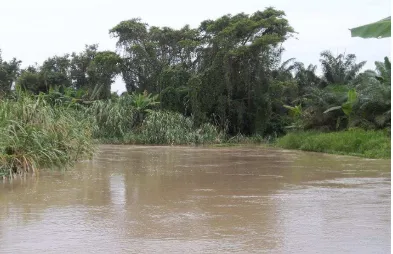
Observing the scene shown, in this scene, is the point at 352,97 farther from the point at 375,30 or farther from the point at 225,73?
the point at 375,30

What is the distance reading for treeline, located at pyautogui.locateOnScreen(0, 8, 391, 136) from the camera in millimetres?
27953

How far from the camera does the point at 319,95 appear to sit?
73.9 ft

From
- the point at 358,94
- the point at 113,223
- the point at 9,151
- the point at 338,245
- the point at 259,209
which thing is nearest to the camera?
the point at 338,245

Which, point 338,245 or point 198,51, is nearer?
point 338,245

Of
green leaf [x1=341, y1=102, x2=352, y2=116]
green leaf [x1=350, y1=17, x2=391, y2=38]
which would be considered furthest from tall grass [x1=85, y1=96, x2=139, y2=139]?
green leaf [x1=350, y1=17, x2=391, y2=38]

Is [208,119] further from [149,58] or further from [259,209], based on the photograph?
[259,209]

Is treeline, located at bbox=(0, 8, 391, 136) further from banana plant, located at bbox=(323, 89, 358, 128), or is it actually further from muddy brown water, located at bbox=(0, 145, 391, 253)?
muddy brown water, located at bbox=(0, 145, 391, 253)

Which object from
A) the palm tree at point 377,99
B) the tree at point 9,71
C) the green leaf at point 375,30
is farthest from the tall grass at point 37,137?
the tree at point 9,71

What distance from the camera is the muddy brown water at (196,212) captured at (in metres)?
5.07

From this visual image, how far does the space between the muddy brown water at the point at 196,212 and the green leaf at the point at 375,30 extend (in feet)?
8.32

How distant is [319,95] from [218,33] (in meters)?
8.14

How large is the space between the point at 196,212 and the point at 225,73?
21.7 metres

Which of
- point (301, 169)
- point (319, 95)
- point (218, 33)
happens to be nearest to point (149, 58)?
point (218, 33)

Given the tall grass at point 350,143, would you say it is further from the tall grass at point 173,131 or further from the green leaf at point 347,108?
the tall grass at point 173,131
